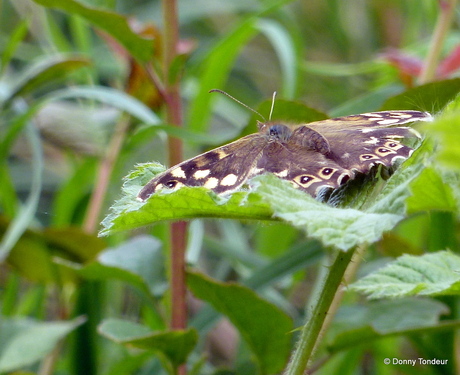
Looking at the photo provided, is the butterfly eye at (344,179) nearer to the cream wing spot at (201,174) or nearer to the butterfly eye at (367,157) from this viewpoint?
the butterfly eye at (367,157)

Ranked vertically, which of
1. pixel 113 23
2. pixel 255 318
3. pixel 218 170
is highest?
pixel 113 23

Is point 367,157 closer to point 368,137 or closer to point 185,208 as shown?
point 368,137

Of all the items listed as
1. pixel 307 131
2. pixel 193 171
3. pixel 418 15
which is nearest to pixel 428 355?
pixel 307 131

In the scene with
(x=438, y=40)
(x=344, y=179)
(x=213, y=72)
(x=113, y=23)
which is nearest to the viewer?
(x=344, y=179)

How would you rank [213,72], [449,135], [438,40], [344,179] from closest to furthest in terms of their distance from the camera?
[449,135], [344,179], [438,40], [213,72]

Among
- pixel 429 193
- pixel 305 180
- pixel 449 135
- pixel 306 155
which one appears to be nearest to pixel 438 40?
pixel 306 155

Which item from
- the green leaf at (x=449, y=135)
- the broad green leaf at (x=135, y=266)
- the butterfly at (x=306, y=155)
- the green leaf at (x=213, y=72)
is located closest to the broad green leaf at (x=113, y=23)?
the butterfly at (x=306, y=155)

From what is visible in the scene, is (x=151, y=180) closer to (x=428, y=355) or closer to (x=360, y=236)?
(x=360, y=236)

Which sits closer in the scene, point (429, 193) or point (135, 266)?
point (429, 193)
